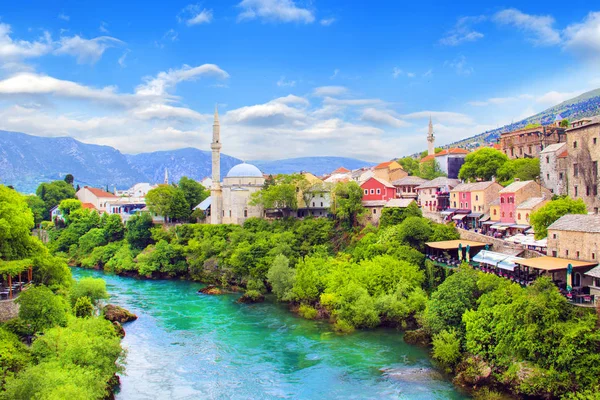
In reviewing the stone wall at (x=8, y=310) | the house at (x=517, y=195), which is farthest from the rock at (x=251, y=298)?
the house at (x=517, y=195)

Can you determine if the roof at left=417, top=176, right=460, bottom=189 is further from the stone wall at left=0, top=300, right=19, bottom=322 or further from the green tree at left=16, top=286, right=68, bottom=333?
the stone wall at left=0, top=300, right=19, bottom=322

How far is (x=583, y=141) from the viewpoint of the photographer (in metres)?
38.5

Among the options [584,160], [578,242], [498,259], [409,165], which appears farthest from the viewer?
[409,165]

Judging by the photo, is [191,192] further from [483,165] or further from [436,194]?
[483,165]

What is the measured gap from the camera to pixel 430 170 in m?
68.6

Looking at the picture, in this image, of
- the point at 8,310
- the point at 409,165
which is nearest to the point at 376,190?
the point at 409,165

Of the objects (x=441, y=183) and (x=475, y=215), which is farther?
(x=441, y=183)

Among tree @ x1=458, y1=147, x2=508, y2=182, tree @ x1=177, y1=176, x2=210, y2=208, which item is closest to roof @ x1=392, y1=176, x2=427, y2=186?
tree @ x1=458, y1=147, x2=508, y2=182

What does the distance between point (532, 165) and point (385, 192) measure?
15099 mm

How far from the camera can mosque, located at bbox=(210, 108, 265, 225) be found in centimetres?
6406

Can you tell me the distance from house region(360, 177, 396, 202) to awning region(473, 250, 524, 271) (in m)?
23.6

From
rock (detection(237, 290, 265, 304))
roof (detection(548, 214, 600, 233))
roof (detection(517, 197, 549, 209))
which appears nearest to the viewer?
roof (detection(548, 214, 600, 233))

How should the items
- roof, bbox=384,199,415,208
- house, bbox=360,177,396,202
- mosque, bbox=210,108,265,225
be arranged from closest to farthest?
roof, bbox=384,199,415,208
house, bbox=360,177,396,202
mosque, bbox=210,108,265,225

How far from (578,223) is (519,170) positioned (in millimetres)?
22257
